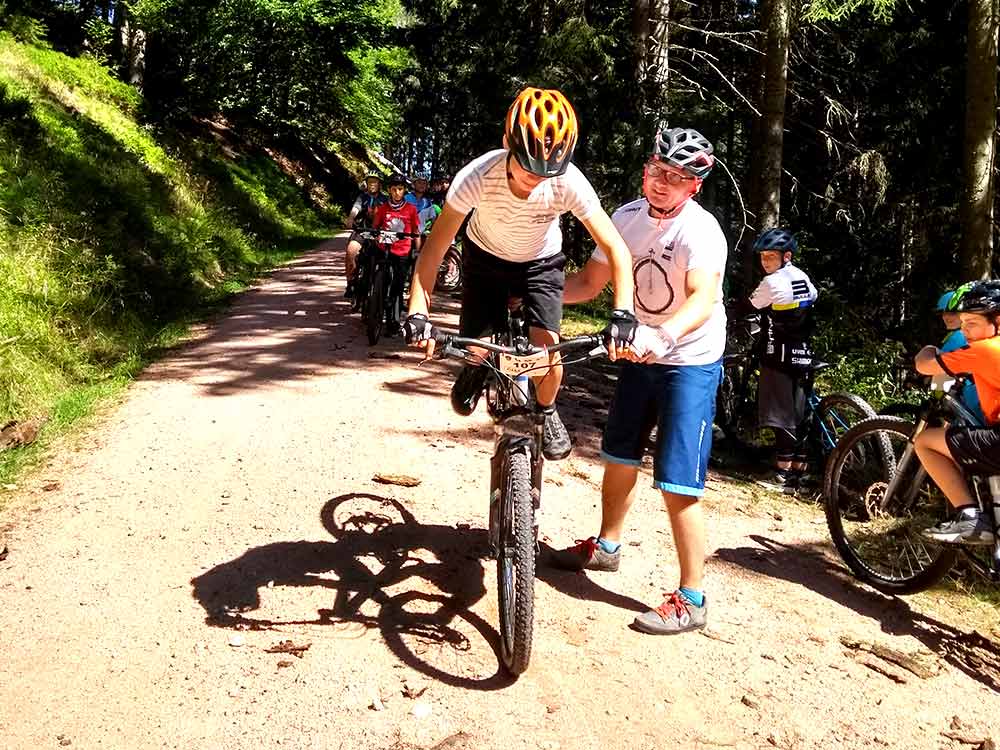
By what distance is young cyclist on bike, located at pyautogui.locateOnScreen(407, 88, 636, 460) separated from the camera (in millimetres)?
3410

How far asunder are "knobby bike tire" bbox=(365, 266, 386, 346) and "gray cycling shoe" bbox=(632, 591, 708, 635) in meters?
6.40

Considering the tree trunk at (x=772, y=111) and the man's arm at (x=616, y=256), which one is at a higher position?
the tree trunk at (x=772, y=111)

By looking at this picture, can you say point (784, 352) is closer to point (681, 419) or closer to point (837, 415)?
point (837, 415)

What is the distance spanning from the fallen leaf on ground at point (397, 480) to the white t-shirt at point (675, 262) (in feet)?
7.16

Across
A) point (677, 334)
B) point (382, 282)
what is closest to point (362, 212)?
point (382, 282)

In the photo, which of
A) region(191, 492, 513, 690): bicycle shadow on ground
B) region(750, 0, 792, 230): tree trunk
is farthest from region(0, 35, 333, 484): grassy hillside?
region(750, 0, 792, 230): tree trunk

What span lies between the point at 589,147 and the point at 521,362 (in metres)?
9.50

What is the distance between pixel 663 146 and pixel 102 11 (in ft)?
81.2

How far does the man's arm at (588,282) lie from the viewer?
4.12 meters

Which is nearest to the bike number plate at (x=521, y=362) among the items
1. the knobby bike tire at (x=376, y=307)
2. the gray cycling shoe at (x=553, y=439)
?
the gray cycling shoe at (x=553, y=439)

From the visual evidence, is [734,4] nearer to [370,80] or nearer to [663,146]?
[663,146]

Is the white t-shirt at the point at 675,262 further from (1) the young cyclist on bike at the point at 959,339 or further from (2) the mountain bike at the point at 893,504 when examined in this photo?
(2) the mountain bike at the point at 893,504

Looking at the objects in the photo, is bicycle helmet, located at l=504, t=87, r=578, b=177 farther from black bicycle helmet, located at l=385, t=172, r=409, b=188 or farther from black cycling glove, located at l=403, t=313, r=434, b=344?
black bicycle helmet, located at l=385, t=172, r=409, b=188

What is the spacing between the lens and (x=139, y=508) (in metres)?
5.03
